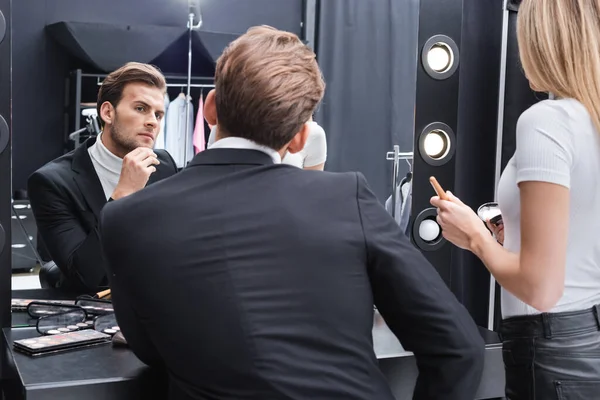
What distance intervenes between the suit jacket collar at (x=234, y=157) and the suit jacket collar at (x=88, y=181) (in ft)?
2.23

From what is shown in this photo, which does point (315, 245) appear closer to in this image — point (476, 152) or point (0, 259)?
point (0, 259)

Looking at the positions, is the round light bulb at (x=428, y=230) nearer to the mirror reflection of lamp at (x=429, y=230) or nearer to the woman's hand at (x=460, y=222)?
the mirror reflection of lamp at (x=429, y=230)

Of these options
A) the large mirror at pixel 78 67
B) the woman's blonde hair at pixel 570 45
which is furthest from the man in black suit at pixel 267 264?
the large mirror at pixel 78 67

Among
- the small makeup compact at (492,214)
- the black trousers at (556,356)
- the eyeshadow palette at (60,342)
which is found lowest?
the eyeshadow palette at (60,342)

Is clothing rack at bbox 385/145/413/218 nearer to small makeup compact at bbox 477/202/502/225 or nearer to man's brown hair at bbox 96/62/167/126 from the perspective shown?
small makeup compact at bbox 477/202/502/225

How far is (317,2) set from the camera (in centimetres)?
166

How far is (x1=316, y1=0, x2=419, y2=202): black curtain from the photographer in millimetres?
1708

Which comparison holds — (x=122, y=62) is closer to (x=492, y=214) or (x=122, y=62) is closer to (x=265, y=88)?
(x=265, y=88)

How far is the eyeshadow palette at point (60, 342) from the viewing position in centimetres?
131

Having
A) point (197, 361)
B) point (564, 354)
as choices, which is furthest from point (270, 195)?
point (564, 354)

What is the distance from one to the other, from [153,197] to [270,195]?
158mm

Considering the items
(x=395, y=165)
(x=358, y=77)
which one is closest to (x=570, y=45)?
(x=358, y=77)

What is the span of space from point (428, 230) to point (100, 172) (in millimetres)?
897

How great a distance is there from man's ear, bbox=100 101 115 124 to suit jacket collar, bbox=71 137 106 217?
0.06 metres
